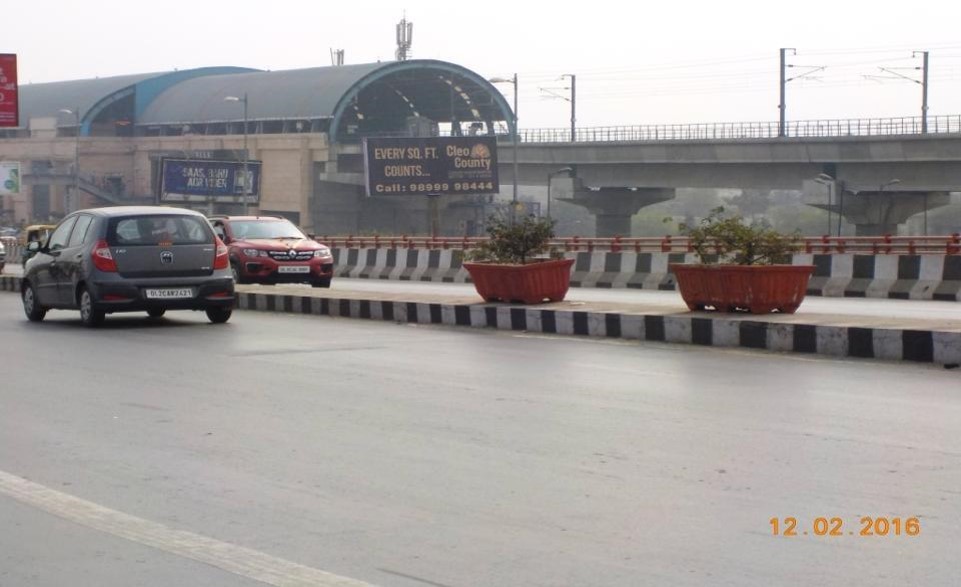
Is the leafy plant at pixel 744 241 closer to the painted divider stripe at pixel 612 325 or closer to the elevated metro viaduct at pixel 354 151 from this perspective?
the painted divider stripe at pixel 612 325

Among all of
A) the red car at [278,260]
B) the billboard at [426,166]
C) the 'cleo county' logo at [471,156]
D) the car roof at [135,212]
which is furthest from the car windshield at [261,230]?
the 'cleo county' logo at [471,156]

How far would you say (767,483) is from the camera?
695 centimetres

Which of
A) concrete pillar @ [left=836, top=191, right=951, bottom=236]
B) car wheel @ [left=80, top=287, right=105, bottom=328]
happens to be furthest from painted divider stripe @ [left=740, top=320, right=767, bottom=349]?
concrete pillar @ [left=836, top=191, right=951, bottom=236]

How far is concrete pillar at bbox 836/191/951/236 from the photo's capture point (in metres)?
64.2

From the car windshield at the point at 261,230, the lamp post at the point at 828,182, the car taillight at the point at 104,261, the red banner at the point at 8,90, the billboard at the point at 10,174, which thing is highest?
the red banner at the point at 8,90

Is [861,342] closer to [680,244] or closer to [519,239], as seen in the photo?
[519,239]

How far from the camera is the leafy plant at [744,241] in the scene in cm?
1517

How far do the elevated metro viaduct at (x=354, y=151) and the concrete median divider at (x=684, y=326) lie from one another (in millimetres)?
45503

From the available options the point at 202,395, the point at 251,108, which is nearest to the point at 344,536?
the point at 202,395

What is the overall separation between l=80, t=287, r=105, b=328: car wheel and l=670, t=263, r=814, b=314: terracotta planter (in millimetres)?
6782

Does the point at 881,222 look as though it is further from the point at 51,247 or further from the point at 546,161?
the point at 51,247

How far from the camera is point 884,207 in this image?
6519 cm

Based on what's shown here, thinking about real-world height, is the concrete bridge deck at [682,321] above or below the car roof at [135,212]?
below
